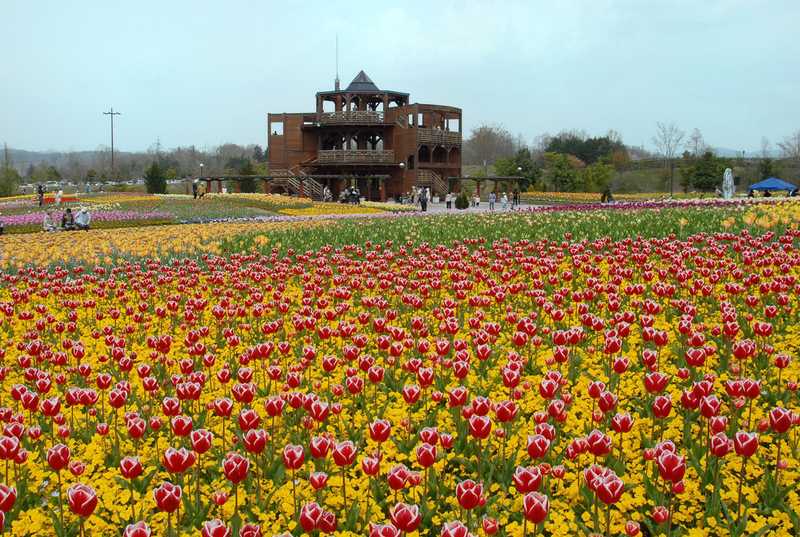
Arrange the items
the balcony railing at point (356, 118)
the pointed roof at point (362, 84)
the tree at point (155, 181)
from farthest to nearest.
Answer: the pointed roof at point (362, 84) < the tree at point (155, 181) < the balcony railing at point (356, 118)

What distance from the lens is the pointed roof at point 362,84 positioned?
211ft

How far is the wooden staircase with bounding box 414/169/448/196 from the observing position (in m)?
61.0

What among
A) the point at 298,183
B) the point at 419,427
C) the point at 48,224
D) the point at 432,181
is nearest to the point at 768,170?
the point at 432,181

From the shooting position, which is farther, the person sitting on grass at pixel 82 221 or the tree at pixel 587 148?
the tree at pixel 587 148

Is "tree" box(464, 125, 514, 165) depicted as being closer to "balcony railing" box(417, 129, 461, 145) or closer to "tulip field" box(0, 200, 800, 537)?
"balcony railing" box(417, 129, 461, 145)

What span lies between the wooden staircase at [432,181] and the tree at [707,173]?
2523 cm

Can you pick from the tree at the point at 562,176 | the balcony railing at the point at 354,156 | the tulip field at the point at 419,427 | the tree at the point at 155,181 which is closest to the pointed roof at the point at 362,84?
the balcony railing at the point at 354,156

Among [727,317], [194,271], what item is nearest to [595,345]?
[727,317]

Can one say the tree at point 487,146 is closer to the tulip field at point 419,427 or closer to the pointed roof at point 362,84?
the pointed roof at point 362,84

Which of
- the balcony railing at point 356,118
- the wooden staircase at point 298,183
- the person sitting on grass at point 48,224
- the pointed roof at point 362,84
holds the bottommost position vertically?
the person sitting on grass at point 48,224

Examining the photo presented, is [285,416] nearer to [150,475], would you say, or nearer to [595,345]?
[150,475]

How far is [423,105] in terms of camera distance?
197 feet

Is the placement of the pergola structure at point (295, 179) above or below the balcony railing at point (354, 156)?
below

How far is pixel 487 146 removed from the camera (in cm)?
12256
